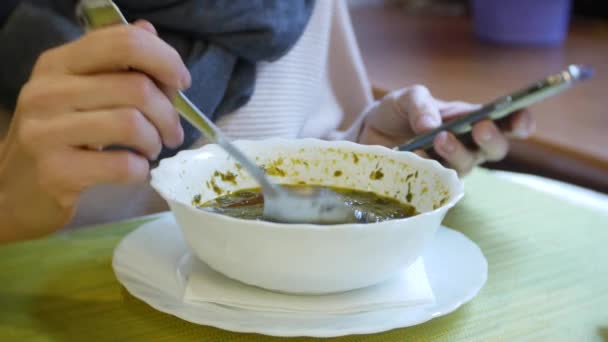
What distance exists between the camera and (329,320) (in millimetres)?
475

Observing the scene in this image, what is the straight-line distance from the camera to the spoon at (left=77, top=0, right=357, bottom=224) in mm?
522

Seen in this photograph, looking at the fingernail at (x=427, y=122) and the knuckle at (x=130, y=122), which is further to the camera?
the fingernail at (x=427, y=122)

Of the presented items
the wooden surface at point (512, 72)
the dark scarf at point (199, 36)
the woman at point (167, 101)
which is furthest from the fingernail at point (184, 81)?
the wooden surface at point (512, 72)

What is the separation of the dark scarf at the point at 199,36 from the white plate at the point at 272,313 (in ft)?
0.72

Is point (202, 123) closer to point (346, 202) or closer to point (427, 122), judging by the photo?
point (346, 202)

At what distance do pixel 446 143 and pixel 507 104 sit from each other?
0.08 m

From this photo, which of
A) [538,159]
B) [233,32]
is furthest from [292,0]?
[538,159]

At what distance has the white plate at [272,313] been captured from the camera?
0.46m

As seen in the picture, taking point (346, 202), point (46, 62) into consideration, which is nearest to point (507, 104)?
point (346, 202)

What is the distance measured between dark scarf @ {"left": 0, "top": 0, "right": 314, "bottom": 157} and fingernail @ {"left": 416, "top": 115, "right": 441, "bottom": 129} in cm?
21

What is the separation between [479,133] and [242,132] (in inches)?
12.0

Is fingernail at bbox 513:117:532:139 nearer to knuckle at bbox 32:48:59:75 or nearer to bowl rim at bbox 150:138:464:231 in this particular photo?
bowl rim at bbox 150:138:464:231

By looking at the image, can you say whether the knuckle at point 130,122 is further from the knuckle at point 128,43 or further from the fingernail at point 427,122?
the fingernail at point 427,122

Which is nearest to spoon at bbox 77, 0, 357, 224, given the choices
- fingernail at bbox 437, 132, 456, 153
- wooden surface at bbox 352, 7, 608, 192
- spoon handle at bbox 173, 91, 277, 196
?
spoon handle at bbox 173, 91, 277, 196
